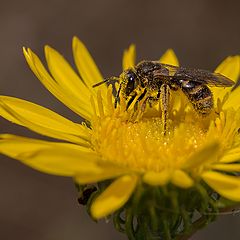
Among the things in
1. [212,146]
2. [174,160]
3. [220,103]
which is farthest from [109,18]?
[212,146]

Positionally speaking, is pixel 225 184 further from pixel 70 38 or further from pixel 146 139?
pixel 70 38

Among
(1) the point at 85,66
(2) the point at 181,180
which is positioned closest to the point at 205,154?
(2) the point at 181,180

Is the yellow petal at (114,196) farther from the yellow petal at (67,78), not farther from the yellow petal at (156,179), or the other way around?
the yellow petal at (67,78)

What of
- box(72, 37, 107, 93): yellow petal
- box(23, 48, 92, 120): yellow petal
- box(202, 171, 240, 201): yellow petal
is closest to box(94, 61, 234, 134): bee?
box(23, 48, 92, 120): yellow petal

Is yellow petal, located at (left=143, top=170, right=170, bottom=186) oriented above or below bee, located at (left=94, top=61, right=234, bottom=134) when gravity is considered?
below

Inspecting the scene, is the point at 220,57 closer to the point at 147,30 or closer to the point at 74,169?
the point at 147,30

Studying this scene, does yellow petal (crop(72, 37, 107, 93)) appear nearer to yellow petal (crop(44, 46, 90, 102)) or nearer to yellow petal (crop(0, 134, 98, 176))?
yellow petal (crop(44, 46, 90, 102))
